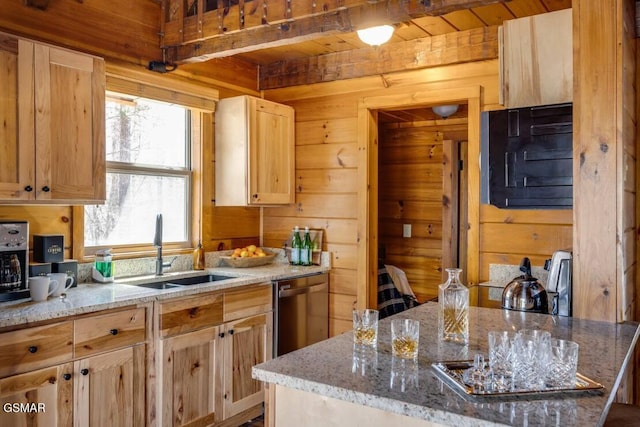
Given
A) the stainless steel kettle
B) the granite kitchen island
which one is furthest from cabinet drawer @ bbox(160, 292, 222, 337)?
the stainless steel kettle

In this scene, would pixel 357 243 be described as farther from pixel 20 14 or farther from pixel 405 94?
pixel 20 14

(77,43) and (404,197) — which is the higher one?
(77,43)

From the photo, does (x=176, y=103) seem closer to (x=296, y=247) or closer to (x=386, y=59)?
(x=296, y=247)

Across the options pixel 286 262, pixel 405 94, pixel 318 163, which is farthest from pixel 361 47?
pixel 286 262

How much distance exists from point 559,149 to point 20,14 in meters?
2.60

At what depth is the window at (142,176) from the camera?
3.07 m

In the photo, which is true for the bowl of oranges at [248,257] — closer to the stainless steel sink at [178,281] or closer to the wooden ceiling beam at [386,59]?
the stainless steel sink at [178,281]

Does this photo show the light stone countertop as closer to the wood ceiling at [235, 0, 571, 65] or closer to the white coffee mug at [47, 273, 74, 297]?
the white coffee mug at [47, 273, 74, 297]

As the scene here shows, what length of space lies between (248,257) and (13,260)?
5.22ft

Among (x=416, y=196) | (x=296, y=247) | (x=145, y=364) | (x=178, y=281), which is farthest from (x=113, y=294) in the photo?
(x=416, y=196)

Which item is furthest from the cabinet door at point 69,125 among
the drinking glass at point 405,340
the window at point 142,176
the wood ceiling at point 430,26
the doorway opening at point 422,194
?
the doorway opening at point 422,194

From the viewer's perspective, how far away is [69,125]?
97.3 inches

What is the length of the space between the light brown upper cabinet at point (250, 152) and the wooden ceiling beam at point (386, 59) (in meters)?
0.31

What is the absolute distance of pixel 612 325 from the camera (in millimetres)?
1900
